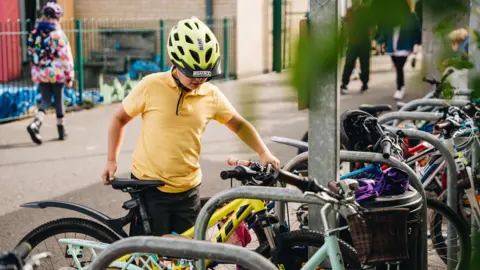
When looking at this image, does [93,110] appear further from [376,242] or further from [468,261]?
[468,261]

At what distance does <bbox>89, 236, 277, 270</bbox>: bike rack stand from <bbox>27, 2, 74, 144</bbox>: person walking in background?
8052mm

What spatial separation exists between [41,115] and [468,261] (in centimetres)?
979

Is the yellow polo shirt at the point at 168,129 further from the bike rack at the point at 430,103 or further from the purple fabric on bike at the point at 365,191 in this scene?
the bike rack at the point at 430,103

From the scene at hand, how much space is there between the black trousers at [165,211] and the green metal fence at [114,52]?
9324 millimetres

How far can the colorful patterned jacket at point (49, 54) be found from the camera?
10336mm

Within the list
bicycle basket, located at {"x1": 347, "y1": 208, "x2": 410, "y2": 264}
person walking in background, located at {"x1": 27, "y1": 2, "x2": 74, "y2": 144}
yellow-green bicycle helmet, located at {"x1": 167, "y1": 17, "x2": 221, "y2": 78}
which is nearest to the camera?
bicycle basket, located at {"x1": 347, "y1": 208, "x2": 410, "y2": 264}

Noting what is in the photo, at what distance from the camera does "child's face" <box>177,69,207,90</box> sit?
13.7 feet

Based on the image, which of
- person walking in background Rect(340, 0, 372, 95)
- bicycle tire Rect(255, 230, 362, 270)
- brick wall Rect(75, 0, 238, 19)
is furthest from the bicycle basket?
brick wall Rect(75, 0, 238, 19)

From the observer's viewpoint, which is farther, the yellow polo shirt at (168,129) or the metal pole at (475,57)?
the yellow polo shirt at (168,129)

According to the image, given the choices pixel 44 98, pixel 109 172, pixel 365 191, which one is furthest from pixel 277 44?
pixel 44 98

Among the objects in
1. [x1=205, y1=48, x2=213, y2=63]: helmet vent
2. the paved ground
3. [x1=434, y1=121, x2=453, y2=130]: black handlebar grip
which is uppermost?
[x1=205, y1=48, x2=213, y2=63]: helmet vent

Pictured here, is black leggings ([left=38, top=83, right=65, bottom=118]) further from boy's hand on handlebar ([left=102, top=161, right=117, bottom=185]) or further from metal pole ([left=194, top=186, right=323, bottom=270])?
metal pole ([left=194, top=186, right=323, bottom=270])

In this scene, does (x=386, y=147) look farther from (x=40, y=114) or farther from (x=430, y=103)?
(x=40, y=114)

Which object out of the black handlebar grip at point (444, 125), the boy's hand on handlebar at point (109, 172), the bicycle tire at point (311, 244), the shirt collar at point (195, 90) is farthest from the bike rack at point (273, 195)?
the black handlebar grip at point (444, 125)
